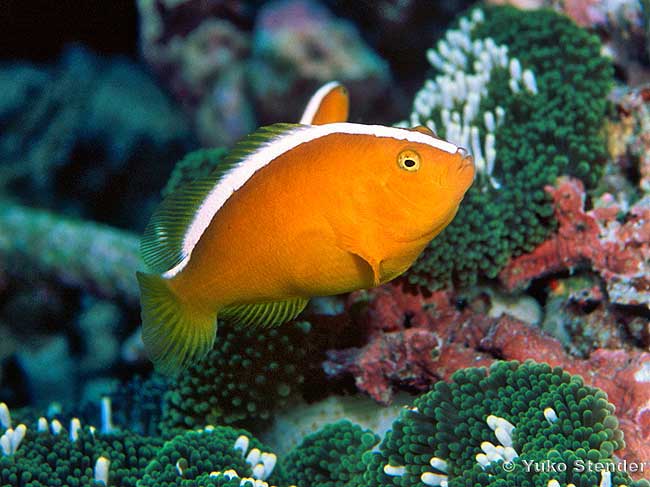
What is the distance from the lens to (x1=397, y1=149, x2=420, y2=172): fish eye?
70.9 inches

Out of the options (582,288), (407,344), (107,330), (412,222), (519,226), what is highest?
(412,222)

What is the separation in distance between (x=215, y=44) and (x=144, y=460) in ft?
10.2

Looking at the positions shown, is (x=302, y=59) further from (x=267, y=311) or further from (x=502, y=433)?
(x=502, y=433)

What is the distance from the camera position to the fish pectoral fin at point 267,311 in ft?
7.25

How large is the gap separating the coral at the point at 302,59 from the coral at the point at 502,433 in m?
2.68

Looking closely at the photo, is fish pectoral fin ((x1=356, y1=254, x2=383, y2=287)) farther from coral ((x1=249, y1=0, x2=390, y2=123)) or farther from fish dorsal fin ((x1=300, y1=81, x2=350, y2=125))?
coral ((x1=249, y1=0, x2=390, y2=123))

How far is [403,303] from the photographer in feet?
9.97

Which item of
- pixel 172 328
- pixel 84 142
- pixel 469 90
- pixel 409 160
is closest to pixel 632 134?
pixel 469 90

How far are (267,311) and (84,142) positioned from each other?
148 inches

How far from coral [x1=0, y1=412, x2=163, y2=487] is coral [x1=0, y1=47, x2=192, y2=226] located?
9.71 ft

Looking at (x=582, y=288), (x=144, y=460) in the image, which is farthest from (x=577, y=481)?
(x=144, y=460)

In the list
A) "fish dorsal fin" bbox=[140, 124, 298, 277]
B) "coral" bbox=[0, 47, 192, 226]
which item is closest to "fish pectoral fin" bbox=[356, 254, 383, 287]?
"fish dorsal fin" bbox=[140, 124, 298, 277]

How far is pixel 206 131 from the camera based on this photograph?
473 cm

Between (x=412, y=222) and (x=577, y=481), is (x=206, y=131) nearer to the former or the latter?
(x=412, y=222)
